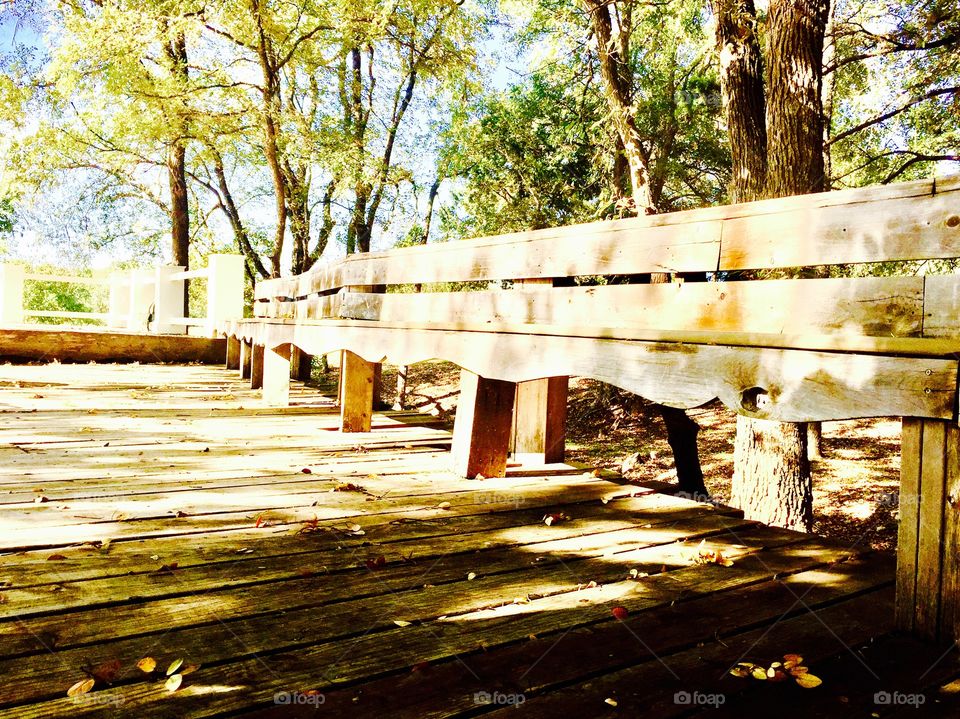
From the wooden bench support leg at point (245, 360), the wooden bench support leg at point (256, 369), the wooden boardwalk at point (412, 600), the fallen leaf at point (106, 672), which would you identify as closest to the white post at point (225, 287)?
the wooden bench support leg at point (245, 360)

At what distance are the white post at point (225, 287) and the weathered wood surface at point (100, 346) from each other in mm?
714

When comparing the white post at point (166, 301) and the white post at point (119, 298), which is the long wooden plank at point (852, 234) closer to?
the white post at point (166, 301)

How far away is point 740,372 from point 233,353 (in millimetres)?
8171

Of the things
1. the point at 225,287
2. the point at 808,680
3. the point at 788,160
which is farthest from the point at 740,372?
the point at 225,287

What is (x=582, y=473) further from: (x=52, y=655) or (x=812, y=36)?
(x=812, y=36)

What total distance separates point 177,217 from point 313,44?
14.1 ft

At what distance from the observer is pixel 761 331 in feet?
6.43

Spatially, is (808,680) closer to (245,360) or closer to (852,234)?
(852,234)

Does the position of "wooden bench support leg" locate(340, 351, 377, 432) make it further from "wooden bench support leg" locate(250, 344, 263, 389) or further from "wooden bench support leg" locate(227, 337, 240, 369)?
"wooden bench support leg" locate(227, 337, 240, 369)

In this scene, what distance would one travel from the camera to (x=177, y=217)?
12805 mm

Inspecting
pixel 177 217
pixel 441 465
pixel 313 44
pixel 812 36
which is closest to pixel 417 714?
pixel 441 465

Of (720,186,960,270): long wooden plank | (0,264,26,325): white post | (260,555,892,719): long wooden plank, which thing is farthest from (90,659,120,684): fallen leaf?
(0,264,26,325): white post

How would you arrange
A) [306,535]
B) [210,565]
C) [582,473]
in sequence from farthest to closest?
[582,473]
[306,535]
[210,565]

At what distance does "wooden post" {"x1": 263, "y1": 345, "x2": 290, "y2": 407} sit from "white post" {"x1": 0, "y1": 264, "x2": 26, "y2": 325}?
5.98 meters
